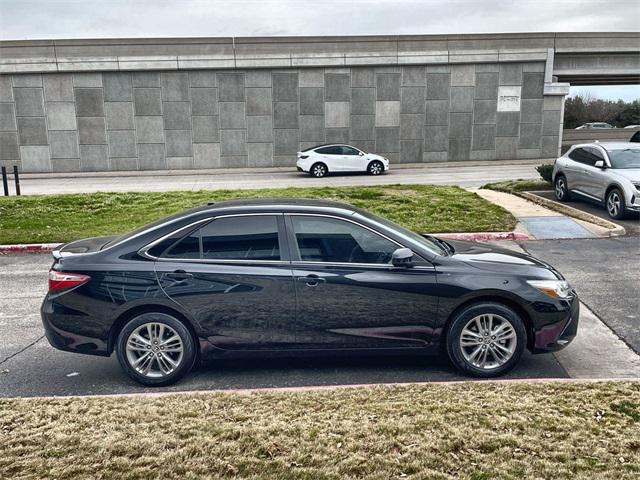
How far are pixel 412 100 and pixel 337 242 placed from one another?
2700cm

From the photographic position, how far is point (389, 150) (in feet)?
102

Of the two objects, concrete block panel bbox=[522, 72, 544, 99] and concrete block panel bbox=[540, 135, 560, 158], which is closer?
concrete block panel bbox=[522, 72, 544, 99]

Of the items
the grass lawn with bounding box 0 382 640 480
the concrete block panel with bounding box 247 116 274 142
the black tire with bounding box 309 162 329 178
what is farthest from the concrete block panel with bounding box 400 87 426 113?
the grass lawn with bounding box 0 382 640 480

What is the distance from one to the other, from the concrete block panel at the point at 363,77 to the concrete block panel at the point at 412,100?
175cm

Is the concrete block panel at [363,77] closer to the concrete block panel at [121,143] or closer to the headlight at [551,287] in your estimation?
the concrete block panel at [121,143]

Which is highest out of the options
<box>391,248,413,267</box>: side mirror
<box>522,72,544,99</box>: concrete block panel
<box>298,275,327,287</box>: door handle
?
<box>522,72,544,99</box>: concrete block panel

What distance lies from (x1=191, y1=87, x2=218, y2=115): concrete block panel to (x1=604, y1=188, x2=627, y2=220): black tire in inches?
845

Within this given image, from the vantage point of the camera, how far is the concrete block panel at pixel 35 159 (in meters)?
29.1

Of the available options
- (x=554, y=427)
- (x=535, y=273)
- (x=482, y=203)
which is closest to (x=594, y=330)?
(x=535, y=273)

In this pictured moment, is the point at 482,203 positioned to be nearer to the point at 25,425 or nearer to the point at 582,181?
the point at 582,181

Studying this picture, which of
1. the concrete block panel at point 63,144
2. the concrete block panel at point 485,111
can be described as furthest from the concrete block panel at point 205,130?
the concrete block panel at point 485,111

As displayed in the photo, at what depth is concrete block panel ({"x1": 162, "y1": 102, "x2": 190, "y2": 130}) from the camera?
2940cm

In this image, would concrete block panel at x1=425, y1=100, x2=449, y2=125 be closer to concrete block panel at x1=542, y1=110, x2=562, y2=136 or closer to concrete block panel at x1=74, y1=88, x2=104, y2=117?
concrete block panel at x1=542, y1=110, x2=562, y2=136

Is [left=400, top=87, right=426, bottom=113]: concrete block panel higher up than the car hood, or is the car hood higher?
[left=400, top=87, right=426, bottom=113]: concrete block panel
